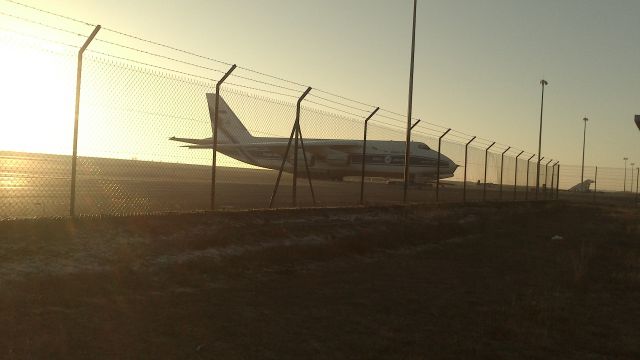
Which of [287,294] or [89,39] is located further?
[89,39]

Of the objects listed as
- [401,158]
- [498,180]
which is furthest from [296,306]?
[401,158]

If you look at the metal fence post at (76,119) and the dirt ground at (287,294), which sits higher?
the metal fence post at (76,119)

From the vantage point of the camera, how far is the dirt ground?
6.17 metres

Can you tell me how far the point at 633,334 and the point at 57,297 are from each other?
5703 millimetres

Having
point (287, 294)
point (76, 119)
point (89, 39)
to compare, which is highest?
point (89, 39)

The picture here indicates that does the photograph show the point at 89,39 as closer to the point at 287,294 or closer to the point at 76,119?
the point at 76,119

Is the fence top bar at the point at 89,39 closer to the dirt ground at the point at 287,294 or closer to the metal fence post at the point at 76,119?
the metal fence post at the point at 76,119

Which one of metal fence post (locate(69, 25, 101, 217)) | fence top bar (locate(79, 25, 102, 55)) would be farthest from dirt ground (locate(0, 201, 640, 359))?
fence top bar (locate(79, 25, 102, 55))

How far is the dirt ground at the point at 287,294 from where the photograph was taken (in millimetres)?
6172

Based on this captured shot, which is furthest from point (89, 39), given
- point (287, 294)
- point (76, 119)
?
point (287, 294)

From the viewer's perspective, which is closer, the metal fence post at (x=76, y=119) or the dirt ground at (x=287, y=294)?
the dirt ground at (x=287, y=294)

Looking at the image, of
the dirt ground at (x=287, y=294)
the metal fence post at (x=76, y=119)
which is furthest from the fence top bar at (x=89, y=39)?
the dirt ground at (x=287, y=294)

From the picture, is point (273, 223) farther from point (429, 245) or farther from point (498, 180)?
point (498, 180)

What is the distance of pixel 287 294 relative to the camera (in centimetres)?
877
